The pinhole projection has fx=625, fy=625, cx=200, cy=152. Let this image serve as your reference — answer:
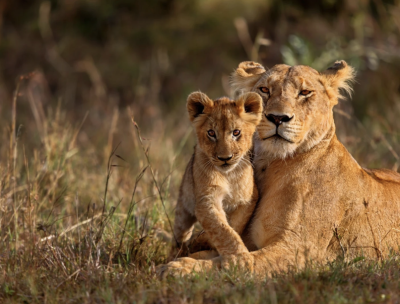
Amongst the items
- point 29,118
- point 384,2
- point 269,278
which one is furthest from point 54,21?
point 269,278

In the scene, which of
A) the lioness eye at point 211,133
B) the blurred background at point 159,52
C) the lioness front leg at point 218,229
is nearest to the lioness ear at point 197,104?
the lioness eye at point 211,133

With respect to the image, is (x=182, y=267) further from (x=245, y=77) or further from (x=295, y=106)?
(x=245, y=77)

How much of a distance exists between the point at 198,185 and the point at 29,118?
8.13 meters

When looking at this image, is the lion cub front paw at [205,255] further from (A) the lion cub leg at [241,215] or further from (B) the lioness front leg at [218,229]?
(B) the lioness front leg at [218,229]

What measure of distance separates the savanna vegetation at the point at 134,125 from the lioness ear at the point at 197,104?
417 millimetres

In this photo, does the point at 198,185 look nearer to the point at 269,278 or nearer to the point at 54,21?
the point at 269,278

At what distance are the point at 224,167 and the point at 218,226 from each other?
413 millimetres

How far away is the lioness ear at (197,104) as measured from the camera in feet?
14.8

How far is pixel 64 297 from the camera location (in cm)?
383

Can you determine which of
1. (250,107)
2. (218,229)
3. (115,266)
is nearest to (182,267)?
(218,229)

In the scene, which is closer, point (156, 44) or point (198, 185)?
point (198, 185)

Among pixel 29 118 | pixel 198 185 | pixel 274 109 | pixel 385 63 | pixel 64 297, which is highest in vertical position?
pixel 274 109

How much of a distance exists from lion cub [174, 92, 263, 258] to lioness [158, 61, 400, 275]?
120mm

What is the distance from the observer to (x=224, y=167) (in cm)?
437
